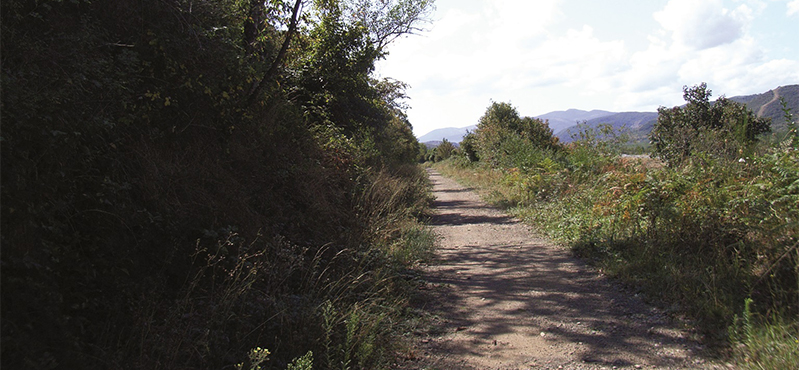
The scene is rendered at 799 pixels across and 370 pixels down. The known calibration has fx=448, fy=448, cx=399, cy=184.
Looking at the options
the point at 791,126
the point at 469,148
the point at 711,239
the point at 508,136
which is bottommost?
the point at 711,239

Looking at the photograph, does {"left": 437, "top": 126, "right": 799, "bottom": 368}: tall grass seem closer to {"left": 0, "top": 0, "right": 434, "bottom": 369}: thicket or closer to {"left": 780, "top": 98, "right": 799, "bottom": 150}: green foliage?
{"left": 780, "top": 98, "right": 799, "bottom": 150}: green foliage

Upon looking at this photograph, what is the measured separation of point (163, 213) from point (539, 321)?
3.68 meters

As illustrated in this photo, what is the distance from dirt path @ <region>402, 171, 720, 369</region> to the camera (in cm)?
366

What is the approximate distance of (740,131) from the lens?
5.87m

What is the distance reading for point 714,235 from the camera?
17.2 feet

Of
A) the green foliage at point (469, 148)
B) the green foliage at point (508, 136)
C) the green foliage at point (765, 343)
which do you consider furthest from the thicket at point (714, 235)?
the green foliage at point (469, 148)

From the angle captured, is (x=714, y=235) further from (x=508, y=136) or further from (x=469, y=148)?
(x=469, y=148)

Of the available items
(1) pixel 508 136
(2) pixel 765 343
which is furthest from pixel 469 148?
(2) pixel 765 343

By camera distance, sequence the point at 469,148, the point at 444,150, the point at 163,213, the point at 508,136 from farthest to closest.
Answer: the point at 444,150 → the point at 469,148 → the point at 508,136 → the point at 163,213

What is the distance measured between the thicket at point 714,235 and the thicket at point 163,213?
281 cm

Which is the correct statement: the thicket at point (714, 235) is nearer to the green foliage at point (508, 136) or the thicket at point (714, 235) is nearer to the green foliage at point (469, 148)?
the green foliage at point (508, 136)

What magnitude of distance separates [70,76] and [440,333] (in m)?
3.97

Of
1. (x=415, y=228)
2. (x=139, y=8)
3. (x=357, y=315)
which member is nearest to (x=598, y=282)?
(x=357, y=315)

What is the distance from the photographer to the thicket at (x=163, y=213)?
2.81 meters
